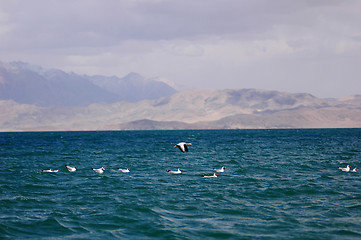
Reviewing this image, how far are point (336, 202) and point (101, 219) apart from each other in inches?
555

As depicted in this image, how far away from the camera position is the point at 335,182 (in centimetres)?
3309

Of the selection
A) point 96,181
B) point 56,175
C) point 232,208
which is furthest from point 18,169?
point 232,208

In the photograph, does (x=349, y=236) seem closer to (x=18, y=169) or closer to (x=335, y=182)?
(x=335, y=182)

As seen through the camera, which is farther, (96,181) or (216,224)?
(96,181)

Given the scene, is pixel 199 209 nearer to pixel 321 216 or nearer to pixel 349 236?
pixel 321 216

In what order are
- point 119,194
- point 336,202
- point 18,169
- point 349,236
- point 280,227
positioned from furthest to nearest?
1. point 18,169
2. point 119,194
3. point 336,202
4. point 280,227
5. point 349,236

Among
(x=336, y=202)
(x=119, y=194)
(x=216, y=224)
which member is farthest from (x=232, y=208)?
(x=119, y=194)

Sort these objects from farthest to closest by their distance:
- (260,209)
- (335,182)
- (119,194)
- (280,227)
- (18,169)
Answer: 1. (18,169)
2. (335,182)
3. (119,194)
4. (260,209)
5. (280,227)

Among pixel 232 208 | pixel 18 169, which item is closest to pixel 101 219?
pixel 232 208

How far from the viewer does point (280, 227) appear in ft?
67.0

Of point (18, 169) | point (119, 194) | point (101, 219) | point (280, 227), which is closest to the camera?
point (280, 227)

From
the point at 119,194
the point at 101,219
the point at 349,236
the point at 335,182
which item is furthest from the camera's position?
the point at 335,182

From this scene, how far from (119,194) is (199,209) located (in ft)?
22.8

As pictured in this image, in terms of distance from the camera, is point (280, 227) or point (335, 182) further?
point (335, 182)
